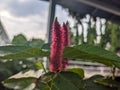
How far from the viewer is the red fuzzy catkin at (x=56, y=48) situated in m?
1.14

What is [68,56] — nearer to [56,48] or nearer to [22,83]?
[56,48]

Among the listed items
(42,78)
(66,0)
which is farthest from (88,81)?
(66,0)

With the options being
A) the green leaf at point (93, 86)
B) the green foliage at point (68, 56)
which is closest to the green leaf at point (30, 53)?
the green foliage at point (68, 56)

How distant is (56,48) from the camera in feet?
3.84

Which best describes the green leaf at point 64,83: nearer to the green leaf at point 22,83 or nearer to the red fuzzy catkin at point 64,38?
the red fuzzy catkin at point 64,38

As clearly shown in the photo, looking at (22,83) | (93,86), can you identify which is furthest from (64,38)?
(22,83)

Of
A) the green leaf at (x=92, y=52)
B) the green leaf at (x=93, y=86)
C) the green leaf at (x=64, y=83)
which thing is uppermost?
the green leaf at (x=92, y=52)

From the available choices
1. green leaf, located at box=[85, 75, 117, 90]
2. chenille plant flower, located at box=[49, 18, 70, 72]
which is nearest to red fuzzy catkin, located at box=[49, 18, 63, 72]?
chenille plant flower, located at box=[49, 18, 70, 72]

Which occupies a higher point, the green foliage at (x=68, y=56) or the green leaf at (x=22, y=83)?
the green foliage at (x=68, y=56)

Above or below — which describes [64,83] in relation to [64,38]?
below

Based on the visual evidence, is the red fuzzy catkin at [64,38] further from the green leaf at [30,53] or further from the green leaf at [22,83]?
the green leaf at [22,83]

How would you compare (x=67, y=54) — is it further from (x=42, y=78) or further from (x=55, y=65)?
(x=42, y=78)

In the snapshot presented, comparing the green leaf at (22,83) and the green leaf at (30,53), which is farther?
the green leaf at (22,83)

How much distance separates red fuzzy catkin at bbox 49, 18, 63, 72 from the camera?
3.76 feet
